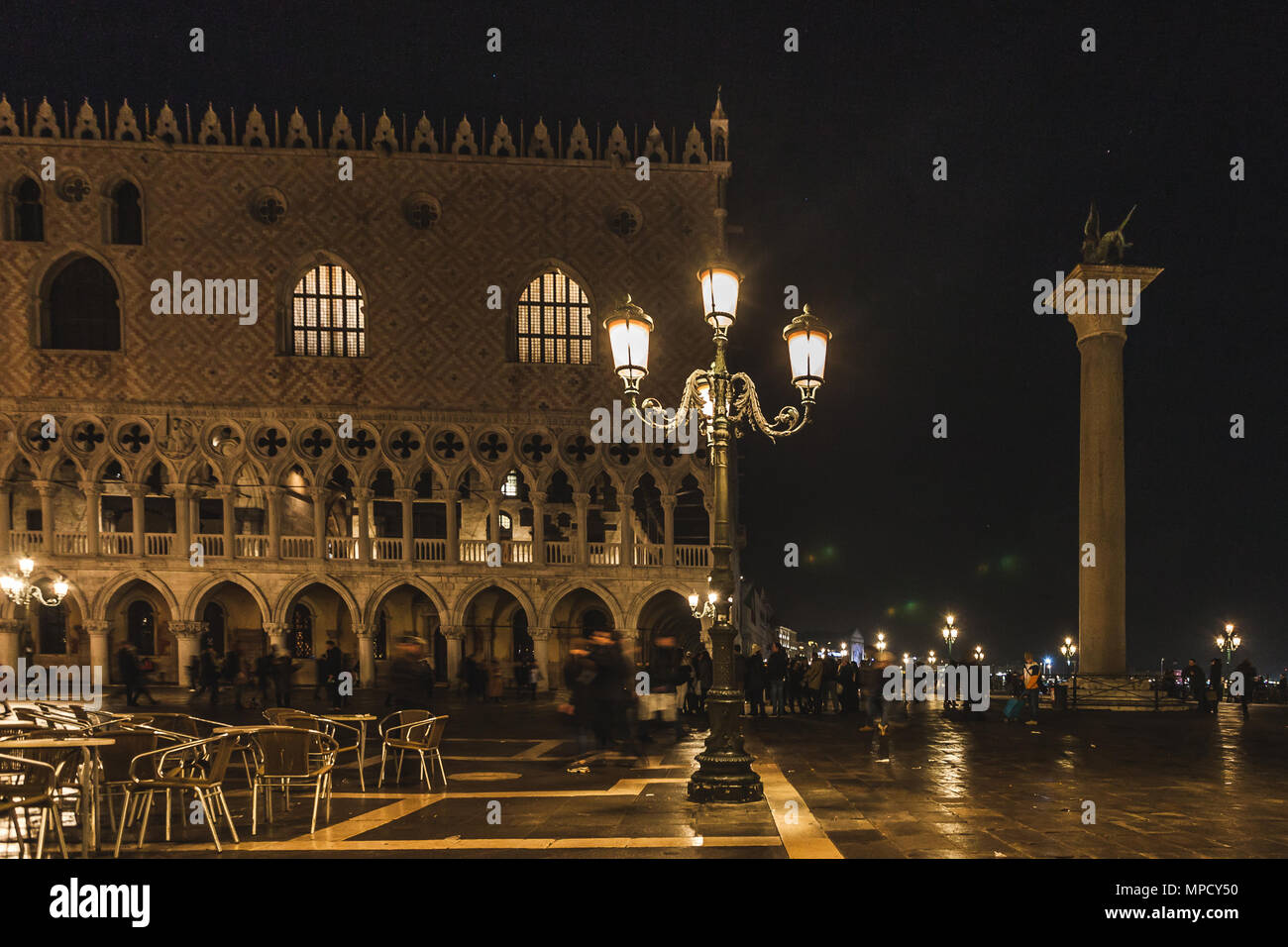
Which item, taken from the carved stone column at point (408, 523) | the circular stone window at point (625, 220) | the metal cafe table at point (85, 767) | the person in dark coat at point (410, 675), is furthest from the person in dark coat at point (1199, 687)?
the carved stone column at point (408, 523)

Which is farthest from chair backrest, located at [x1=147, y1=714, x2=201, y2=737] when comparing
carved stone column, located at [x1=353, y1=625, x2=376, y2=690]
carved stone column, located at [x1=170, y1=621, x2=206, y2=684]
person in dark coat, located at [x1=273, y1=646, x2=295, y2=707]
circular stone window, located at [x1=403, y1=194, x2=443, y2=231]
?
circular stone window, located at [x1=403, y1=194, x2=443, y2=231]

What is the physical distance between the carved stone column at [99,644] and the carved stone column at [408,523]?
8906 mm

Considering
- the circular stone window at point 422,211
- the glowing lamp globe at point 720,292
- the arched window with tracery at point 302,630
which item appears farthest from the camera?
the circular stone window at point 422,211

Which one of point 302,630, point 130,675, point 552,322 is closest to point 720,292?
point 130,675

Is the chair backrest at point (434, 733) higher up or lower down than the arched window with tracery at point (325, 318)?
lower down

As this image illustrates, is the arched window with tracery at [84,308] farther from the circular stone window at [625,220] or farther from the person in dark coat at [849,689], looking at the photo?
the person in dark coat at [849,689]

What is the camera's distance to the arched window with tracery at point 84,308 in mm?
26594

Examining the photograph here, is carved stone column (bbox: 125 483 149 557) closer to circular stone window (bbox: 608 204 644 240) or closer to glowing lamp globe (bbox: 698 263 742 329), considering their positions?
circular stone window (bbox: 608 204 644 240)

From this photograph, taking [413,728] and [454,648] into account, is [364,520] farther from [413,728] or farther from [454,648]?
[413,728]

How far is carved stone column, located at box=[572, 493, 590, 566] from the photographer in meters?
27.1

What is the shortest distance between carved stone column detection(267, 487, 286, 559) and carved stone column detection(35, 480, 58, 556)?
20.0 feet
